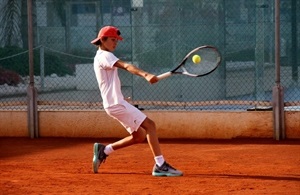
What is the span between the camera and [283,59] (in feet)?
44.4

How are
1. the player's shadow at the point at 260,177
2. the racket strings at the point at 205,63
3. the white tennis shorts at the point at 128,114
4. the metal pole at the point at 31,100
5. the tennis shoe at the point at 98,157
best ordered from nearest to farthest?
the player's shadow at the point at 260,177 → the white tennis shorts at the point at 128,114 → the tennis shoe at the point at 98,157 → the racket strings at the point at 205,63 → the metal pole at the point at 31,100

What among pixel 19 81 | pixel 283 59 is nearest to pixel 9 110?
pixel 19 81

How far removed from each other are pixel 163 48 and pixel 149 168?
408 cm

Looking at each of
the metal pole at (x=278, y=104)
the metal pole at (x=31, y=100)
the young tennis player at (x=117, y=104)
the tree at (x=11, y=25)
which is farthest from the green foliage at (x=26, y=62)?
the young tennis player at (x=117, y=104)

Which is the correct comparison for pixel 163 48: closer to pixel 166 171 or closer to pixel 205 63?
A: pixel 205 63

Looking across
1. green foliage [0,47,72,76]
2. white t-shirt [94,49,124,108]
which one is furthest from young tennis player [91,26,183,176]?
green foliage [0,47,72,76]

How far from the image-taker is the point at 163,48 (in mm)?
A: 13797

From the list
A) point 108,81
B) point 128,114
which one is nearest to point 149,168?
point 128,114

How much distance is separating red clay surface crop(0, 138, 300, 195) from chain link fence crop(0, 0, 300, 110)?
44.8 inches

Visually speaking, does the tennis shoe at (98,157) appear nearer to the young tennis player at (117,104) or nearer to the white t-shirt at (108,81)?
the young tennis player at (117,104)

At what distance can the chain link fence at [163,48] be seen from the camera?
13.5 metres

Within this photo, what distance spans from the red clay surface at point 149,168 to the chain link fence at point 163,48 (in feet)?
3.73

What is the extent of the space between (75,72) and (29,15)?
1599 millimetres

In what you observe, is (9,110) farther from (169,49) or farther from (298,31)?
(298,31)
